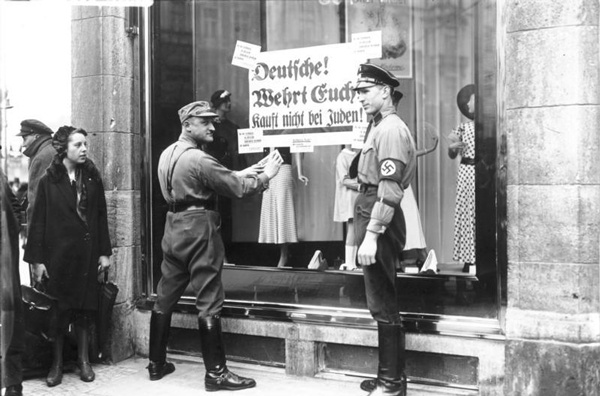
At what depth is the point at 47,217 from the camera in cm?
603

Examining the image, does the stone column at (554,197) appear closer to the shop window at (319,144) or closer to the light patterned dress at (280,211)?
the shop window at (319,144)

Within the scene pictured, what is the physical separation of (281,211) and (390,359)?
2418mm

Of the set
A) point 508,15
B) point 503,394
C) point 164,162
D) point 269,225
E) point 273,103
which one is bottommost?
point 503,394

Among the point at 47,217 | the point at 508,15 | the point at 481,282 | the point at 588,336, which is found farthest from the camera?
the point at 47,217

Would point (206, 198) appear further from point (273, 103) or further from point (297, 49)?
point (297, 49)

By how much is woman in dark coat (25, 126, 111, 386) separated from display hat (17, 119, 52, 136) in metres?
0.70

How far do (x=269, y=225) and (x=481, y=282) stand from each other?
2.45 meters

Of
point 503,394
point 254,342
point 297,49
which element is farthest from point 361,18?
point 503,394

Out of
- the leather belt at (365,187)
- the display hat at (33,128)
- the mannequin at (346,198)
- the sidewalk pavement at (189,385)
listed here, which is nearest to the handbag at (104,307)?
the sidewalk pavement at (189,385)

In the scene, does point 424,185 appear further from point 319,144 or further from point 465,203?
point 319,144

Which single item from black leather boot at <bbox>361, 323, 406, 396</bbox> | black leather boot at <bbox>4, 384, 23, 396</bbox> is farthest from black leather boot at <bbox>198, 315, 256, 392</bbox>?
black leather boot at <bbox>4, 384, 23, 396</bbox>

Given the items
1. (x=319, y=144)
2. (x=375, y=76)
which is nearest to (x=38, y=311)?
(x=319, y=144)

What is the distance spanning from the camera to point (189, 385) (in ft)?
19.1

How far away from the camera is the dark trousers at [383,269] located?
5.14 metres
